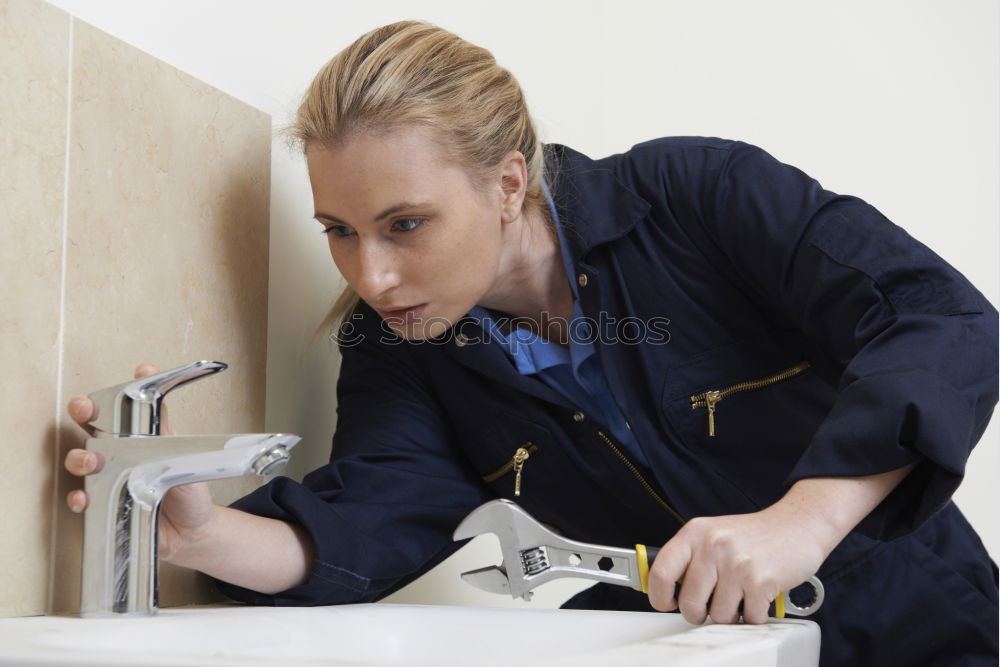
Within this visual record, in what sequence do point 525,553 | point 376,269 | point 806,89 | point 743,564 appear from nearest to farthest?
point 743,564, point 525,553, point 376,269, point 806,89

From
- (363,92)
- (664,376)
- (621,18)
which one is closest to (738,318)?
(664,376)

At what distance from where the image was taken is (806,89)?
1.62 metres

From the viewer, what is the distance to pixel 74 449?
0.78 meters

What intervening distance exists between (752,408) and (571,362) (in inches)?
7.1

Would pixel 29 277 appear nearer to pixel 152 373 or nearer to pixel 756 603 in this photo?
pixel 152 373

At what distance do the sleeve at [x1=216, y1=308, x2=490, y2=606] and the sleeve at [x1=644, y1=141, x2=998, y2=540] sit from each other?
35cm

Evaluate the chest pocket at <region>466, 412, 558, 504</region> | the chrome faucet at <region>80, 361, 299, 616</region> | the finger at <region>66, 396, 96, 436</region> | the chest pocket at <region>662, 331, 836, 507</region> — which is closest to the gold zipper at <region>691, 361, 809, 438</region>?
the chest pocket at <region>662, 331, 836, 507</region>

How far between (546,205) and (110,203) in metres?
0.43

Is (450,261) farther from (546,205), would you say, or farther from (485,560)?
(485,560)

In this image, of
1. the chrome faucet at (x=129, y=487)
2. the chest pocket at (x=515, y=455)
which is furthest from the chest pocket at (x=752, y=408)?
the chrome faucet at (x=129, y=487)

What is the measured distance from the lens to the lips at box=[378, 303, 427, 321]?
97cm

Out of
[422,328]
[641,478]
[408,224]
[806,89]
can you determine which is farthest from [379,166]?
[806,89]

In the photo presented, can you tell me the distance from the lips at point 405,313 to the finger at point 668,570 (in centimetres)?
36

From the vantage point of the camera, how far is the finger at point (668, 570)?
702 mm
